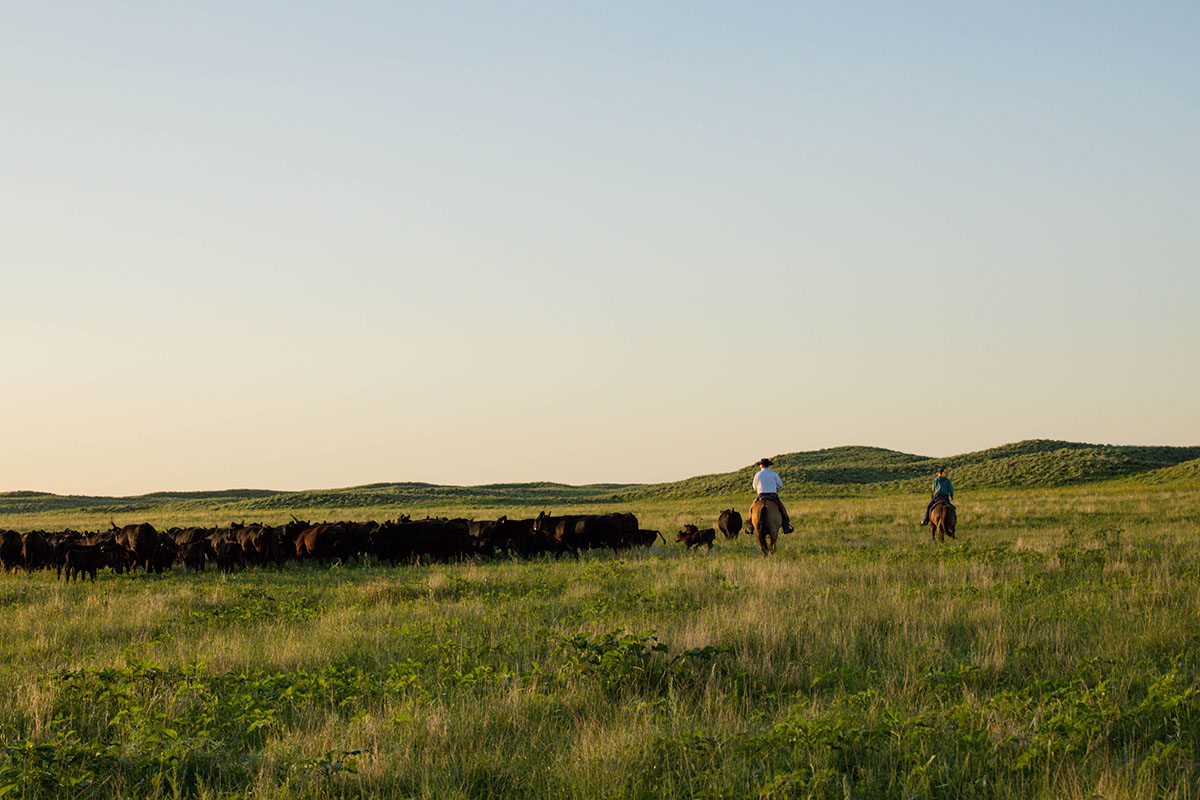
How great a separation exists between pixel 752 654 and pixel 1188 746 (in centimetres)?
357

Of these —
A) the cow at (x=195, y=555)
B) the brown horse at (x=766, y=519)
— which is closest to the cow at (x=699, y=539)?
the brown horse at (x=766, y=519)

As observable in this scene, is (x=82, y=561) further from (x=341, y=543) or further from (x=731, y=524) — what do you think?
(x=731, y=524)

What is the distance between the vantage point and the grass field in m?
5.17

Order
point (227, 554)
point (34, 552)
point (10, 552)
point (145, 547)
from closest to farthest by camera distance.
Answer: point (227, 554) < point (34, 552) < point (145, 547) < point (10, 552)

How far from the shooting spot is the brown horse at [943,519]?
20.9 meters

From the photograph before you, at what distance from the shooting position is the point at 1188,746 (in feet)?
17.6

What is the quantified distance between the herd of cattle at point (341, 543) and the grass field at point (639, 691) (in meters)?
6.58

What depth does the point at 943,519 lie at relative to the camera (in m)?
21.1

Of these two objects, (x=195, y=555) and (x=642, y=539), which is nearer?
(x=195, y=555)

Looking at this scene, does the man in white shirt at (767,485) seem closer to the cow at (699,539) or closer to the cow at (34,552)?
the cow at (699,539)

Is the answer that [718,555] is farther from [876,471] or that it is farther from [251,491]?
[251,491]

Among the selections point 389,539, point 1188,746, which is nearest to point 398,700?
point 1188,746

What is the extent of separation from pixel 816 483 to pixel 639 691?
2794 inches

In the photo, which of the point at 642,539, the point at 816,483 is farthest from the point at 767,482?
the point at 816,483
